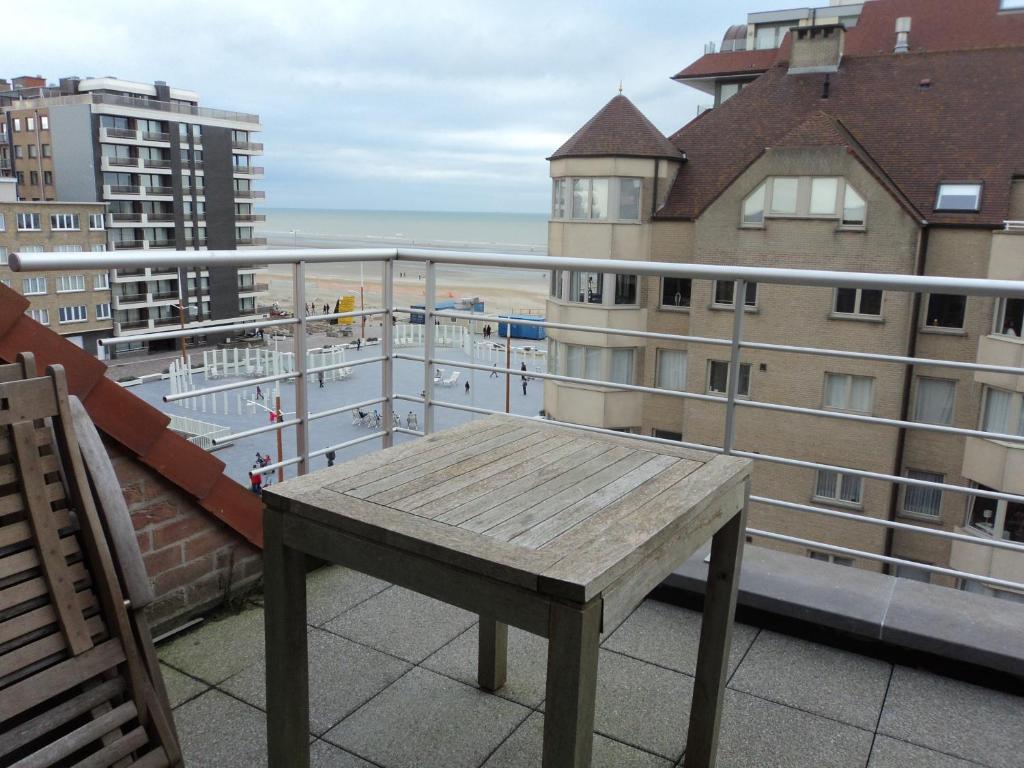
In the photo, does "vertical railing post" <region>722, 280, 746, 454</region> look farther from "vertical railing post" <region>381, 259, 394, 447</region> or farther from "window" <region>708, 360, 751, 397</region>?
"window" <region>708, 360, 751, 397</region>

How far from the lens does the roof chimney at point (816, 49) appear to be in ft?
69.5

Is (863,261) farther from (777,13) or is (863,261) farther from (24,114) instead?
(24,114)

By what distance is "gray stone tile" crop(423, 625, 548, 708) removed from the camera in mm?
2230

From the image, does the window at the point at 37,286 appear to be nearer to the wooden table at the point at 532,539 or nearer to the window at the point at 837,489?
the window at the point at 837,489

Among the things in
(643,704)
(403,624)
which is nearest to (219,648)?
(403,624)

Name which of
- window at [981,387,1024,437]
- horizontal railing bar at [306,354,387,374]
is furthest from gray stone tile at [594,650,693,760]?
window at [981,387,1024,437]

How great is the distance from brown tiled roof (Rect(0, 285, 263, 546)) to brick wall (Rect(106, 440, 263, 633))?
40 mm

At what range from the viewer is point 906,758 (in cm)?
197

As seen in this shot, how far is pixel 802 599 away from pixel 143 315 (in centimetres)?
5102

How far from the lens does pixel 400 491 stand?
155 cm

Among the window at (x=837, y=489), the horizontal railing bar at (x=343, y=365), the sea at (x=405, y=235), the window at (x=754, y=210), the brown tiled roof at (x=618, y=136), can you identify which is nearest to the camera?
the horizontal railing bar at (x=343, y=365)

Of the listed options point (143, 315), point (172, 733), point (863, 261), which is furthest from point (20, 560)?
point (143, 315)

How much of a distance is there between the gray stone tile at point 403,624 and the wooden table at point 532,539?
800mm

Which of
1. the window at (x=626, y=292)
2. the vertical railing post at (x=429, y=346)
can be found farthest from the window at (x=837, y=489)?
the vertical railing post at (x=429, y=346)
